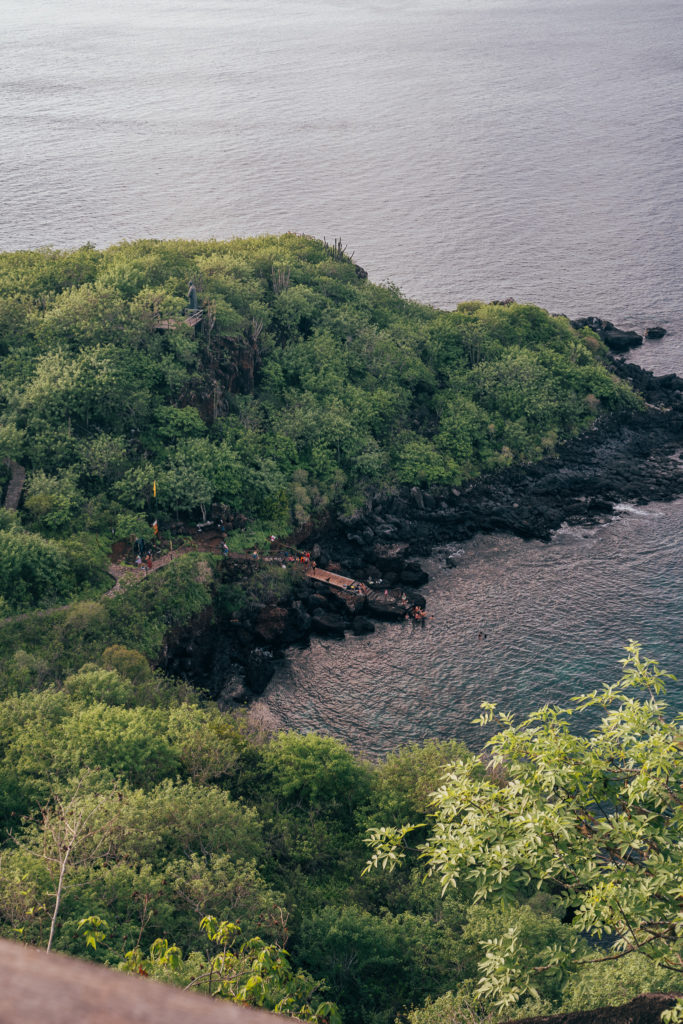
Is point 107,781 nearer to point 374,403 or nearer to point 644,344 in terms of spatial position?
point 374,403

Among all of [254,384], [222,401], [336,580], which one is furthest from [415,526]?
[254,384]

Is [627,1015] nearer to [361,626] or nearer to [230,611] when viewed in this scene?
[361,626]

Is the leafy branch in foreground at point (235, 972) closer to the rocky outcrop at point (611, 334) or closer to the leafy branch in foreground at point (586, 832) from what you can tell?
the leafy branch in foreground at point (586, 832)

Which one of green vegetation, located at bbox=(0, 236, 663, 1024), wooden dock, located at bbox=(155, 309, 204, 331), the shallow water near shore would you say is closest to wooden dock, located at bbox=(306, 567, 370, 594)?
green vegetation, located at bbox=(0, 236, 663, 1024)

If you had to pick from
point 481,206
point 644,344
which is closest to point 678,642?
point 644,344

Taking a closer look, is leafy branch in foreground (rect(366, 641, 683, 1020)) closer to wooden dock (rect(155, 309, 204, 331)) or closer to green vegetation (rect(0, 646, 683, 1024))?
green vegetation (rect(0, 646, 683, 1024))

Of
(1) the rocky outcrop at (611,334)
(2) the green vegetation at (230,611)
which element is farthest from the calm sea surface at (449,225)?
(2) the green vegetation at (230,611)

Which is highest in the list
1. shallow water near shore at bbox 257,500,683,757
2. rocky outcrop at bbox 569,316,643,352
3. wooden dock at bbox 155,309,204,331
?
wooden dock at bbox 155,309,204,331

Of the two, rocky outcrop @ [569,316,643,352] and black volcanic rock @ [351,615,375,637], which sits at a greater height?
rocky outcrop @ [569,316,643,352]
